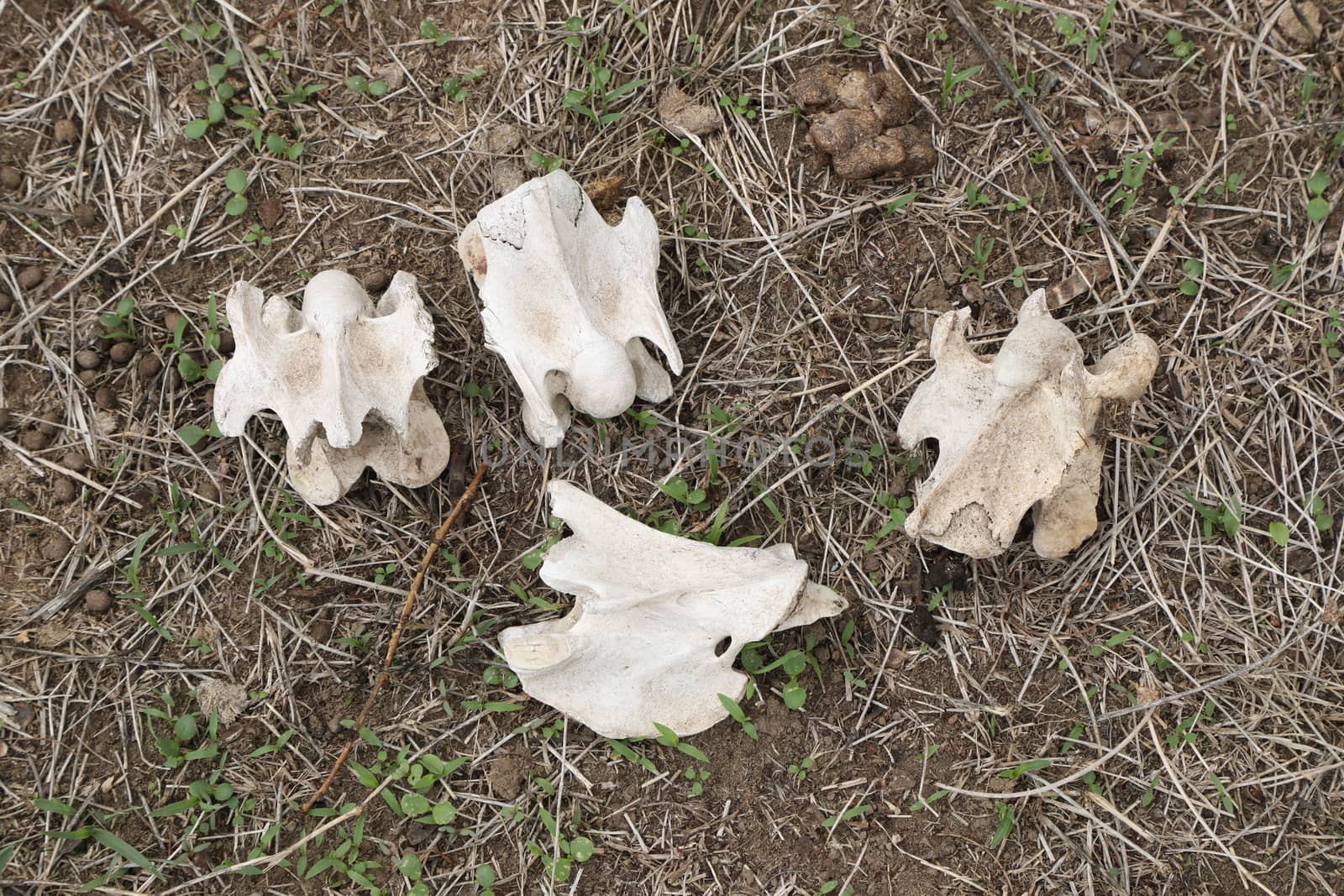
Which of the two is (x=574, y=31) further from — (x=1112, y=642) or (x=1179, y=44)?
(x=1112, y=642)

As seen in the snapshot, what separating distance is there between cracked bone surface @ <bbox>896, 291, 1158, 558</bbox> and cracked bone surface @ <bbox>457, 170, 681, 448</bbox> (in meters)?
0.81

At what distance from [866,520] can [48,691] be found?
2661mm

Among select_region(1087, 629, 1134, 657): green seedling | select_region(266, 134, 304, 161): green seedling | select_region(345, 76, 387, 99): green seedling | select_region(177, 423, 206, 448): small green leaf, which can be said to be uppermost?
select_region(345, 76, 387, 99): green seedling

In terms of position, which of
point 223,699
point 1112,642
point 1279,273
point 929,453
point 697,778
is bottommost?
point 697,778

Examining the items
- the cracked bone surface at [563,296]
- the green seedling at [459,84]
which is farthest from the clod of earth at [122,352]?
the green seedling at [459,84]

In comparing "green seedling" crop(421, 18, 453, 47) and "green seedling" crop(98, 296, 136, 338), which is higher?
"green seedling" crop(421, 18, 453, 47)

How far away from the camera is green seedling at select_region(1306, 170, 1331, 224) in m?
3.02

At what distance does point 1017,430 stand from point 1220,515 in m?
0.88

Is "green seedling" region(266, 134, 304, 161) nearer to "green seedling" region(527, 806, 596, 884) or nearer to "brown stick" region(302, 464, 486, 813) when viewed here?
"brown stick" region(302, 464, 486, 813)

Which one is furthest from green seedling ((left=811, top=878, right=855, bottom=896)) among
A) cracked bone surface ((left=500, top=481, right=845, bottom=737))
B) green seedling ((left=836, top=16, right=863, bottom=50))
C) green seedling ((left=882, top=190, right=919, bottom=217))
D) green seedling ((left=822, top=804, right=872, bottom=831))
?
green seedling ((left=836, top=16, right=863, bottom=50))

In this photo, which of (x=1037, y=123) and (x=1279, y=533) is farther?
(x=1037, y=123)

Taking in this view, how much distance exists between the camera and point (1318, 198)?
10.0ft

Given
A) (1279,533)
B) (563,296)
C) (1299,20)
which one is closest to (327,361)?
(563,296)

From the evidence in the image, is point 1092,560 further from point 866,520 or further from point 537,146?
point 537,146
